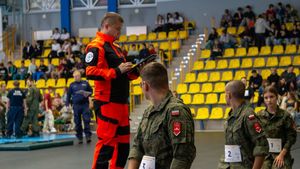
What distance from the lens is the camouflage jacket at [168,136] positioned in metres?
5.04

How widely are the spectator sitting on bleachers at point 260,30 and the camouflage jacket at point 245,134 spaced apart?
2178 cm

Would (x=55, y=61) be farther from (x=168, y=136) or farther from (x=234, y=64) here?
(x=168, y=136)

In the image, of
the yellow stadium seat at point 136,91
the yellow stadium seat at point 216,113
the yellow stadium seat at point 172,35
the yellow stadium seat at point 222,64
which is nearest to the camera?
the yellow stadium seat at point 216,113

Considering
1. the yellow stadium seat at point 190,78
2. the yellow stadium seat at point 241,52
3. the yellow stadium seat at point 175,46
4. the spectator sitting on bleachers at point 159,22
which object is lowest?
the yellow stadium seat at point 190,78

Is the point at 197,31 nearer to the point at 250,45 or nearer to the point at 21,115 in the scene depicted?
the point at 250,45

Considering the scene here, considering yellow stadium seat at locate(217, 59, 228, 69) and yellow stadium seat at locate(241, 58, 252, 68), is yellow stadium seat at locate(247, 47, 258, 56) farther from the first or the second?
yellow stadium seat at locate(217, 59, 228, 69)

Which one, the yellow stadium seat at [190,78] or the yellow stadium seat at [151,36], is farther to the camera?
the yellow stadium seat at [151,36]

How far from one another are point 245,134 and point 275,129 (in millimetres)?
1303

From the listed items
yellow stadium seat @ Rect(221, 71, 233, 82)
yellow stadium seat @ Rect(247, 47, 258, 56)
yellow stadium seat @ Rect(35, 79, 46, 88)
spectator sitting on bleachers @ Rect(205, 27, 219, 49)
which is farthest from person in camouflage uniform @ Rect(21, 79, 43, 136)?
yellow stadium seat @ Rect(247, 47, 258, 56)

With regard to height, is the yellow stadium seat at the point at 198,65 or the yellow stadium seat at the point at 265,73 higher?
the yellow stadium seat at the point at 198,65

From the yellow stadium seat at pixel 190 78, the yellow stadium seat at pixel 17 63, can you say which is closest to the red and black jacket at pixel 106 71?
the yellow stadium seat at pixel 190 78

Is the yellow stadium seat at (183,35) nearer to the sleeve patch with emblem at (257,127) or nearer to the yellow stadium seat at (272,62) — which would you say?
the yellow stadium seat at (272,62)

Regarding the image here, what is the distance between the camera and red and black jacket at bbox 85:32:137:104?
7.98 m

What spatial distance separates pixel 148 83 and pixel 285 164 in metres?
2.77
